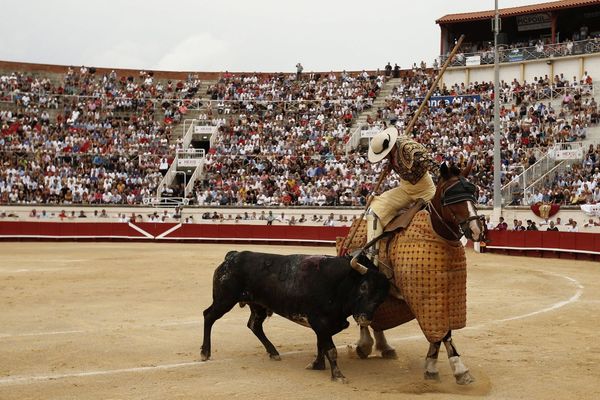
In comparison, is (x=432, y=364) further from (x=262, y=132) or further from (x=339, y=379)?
(x=262, y=132)

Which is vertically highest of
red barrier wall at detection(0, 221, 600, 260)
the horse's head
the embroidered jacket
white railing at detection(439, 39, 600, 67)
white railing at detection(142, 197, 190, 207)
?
white railing at detection(439, 39, 600, 67)

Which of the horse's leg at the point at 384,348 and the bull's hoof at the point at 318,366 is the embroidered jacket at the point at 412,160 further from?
the bull's hoof at the point at 318,366

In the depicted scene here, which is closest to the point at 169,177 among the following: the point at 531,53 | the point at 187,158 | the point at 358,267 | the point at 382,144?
the point at 187,158

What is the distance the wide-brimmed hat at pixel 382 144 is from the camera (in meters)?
6.40

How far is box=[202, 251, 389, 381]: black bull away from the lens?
6.08 m

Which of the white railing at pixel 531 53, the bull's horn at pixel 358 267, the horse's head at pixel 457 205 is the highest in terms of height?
the white railing at pixel 531 53

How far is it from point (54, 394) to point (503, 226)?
19609mm

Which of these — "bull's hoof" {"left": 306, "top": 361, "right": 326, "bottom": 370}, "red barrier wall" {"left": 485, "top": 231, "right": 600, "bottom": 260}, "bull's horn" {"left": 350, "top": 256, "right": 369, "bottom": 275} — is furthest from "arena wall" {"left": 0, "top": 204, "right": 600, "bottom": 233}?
"bull's horn" {"left": 350, "top": 256, "right": 369, "bottom": 275}

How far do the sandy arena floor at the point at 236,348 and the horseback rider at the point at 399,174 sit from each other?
1361 millimetres

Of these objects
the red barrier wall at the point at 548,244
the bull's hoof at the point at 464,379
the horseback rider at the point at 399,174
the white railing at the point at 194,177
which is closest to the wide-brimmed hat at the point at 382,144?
the horseback rider at the point at 399,174

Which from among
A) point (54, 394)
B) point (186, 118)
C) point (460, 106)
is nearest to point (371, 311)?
point (54, 394)

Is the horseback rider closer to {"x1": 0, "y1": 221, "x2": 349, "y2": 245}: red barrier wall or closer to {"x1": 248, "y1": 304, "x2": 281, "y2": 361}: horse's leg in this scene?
{"x1": 248, "y1": 304, "x2": 281, "y2": 361}: horse's leg

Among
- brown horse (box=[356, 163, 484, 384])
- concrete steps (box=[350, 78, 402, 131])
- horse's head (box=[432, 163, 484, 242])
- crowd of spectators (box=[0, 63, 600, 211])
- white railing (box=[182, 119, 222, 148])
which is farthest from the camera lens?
white railing (box=[182, 119, 222, 148])

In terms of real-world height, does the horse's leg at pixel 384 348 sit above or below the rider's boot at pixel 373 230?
below
